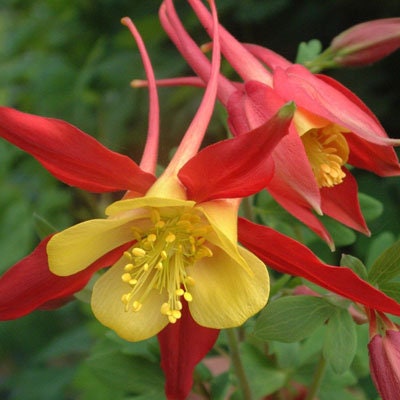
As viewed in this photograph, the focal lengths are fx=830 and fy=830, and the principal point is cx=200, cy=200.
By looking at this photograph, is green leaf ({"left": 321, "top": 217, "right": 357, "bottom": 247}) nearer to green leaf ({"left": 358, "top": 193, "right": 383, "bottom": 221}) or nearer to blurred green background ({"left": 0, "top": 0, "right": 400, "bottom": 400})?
green leaf ({"left": 358, "top": 193, "right": 383, "bottom": 221})

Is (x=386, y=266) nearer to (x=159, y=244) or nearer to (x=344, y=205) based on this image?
(x=344, y=205)

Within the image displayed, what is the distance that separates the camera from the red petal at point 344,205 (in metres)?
0.86

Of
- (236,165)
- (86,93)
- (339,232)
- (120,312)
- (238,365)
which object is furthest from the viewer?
(86,93)

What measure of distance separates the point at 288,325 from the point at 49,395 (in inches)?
40.8

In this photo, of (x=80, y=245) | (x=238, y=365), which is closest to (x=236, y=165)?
(x=80, y=245)

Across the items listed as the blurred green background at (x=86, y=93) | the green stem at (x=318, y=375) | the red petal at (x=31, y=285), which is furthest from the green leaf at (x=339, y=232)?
the blurred green background at (x=86, y=93)

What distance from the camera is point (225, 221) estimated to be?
732 millimetres

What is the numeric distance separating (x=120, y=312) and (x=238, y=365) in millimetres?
195

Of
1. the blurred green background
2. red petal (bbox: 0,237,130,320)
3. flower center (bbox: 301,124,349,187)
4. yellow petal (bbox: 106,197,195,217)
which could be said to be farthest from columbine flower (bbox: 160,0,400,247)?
the blurred green background

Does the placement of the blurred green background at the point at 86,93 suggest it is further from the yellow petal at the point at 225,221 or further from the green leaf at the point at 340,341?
the yellow petal at the point at 225,221

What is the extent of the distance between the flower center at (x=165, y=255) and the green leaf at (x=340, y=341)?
0.15m

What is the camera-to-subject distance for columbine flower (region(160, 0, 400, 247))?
756mm

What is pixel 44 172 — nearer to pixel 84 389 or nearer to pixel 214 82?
pixel 84 389

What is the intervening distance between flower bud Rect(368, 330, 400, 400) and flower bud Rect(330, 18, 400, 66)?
36 cm
